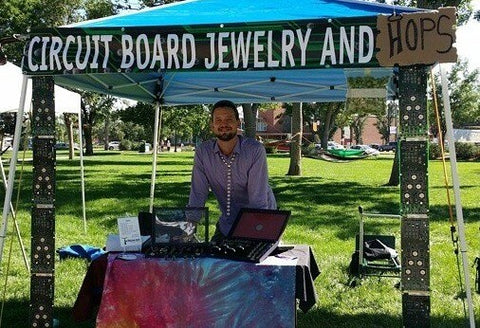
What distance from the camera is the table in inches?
125

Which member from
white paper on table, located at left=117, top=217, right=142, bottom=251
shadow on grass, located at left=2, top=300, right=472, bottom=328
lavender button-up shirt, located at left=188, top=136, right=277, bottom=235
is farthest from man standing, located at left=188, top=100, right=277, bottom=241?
shadow on grass, located at left=2, top=300, right=472, bottom=328

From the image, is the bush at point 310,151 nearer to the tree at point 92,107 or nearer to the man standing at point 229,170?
the tree at point 92,107

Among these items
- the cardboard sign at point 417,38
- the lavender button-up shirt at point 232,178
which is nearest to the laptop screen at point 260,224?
the lavender button-up shirt at point 232,178

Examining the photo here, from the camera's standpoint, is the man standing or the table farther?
the man standing

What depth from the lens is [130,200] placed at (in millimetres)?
12852

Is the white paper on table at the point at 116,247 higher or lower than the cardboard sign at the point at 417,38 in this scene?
lower

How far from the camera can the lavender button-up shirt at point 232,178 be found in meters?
4.04

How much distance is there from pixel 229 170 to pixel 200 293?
→ 114 cm

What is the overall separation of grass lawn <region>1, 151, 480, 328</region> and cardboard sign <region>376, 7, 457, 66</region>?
247 centimetres

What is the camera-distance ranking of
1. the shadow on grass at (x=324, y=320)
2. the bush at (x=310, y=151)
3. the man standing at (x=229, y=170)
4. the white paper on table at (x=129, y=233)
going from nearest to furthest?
the white paper on table at (x=129, y=233), the man standing at (x=229, y=170), the shadow on grass at (x=324, y=320), the bush at (x=310, y=151)

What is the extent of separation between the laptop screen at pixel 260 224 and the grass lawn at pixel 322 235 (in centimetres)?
162

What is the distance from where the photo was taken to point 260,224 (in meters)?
3.53

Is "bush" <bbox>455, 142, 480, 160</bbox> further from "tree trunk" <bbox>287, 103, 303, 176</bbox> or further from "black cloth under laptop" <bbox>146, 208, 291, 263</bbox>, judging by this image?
"black cloth under laptop" <bbox>146, 208, 291, 263</bbox>

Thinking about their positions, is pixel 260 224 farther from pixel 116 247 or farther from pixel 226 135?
pixel 116 247
